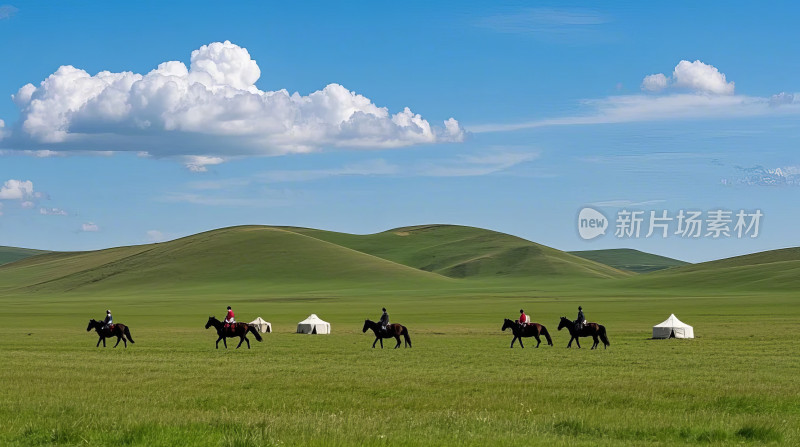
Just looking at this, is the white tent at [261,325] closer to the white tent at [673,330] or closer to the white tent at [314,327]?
the white tent at [314,327]

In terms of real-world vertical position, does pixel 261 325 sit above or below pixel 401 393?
above

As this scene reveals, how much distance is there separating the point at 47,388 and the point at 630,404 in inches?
579

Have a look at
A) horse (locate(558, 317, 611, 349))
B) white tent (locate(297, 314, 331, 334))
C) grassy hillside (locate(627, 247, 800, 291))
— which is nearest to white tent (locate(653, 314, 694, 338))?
horse (locate(558, 317, 611, 349))

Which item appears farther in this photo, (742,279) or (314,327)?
(742,279)

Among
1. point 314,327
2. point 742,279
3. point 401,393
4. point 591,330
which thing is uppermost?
point 742,279

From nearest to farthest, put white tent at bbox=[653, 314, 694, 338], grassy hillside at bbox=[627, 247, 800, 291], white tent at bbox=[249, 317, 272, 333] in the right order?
white tent at bbox=[653, 314, 694, 338]
white tent at bbox=[249, 317, 272, 333]
grassy hillside at bbox=[627, 247, 800, 291]

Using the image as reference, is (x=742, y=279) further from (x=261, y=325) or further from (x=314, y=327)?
(x=261, y=325)

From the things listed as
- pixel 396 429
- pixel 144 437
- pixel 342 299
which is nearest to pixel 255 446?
pixel 144 437

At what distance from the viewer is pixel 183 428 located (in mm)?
15812

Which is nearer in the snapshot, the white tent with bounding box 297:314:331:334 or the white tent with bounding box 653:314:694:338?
the white tent with bounding box 653:314:694:338

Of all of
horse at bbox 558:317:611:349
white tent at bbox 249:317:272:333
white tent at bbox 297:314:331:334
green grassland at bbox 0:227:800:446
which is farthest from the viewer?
white tent at bbox 297:314:331:334

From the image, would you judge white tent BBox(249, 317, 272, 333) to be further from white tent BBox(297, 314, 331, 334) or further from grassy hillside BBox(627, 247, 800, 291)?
grassy hillside BBox(627, 247, 800, 291)

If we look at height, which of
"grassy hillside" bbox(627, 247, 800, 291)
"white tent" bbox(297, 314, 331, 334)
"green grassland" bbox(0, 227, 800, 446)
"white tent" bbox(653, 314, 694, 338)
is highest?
"grassy hillside" bbox(627, 247, 800, 291)

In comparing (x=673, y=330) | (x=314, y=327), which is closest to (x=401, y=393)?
(x=673, y=330)
